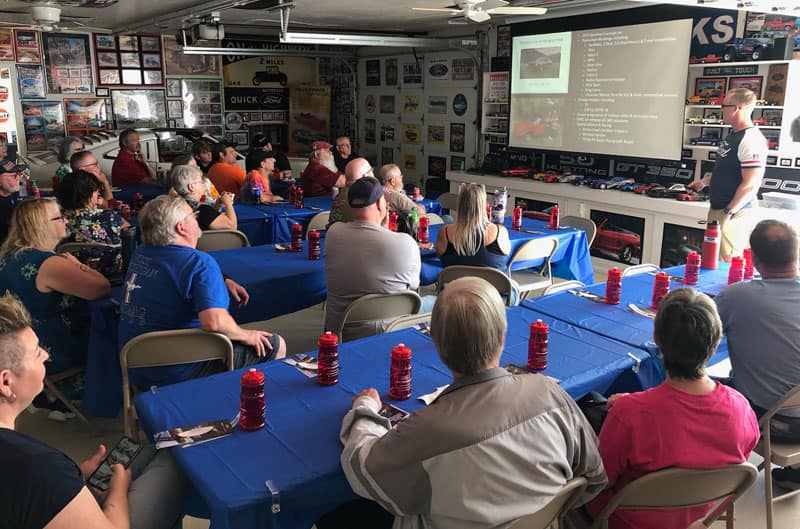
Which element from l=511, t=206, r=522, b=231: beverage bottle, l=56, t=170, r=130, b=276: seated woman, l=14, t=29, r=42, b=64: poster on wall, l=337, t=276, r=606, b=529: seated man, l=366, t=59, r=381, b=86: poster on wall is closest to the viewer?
l=337, t=276, r=606, b=529: seated man

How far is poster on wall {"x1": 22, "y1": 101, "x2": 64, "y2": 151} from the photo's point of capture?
9.41m

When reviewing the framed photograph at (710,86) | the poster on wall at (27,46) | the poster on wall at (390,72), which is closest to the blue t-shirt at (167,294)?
the framed photograph at (710,86)

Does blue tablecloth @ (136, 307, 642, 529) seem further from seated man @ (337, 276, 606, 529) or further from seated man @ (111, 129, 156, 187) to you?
seated man @ (111, 129, 156, 187)

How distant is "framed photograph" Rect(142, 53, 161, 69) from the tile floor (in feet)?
22.5

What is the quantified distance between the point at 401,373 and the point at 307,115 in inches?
420

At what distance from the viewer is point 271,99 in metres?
11.8

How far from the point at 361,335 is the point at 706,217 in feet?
13.7

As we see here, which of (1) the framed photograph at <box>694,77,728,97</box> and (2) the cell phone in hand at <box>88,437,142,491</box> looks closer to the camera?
(2) the cell phone in hand at <box>88,437,142,491</box>

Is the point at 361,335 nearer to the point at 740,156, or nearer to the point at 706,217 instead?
the point at 740,156

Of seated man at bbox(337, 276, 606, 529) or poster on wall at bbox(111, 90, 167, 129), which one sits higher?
poster on wall at bbox(111, 90, 167, 129)

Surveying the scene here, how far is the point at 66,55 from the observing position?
9578mm

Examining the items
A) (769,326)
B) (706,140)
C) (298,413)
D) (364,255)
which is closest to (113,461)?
(298,413)

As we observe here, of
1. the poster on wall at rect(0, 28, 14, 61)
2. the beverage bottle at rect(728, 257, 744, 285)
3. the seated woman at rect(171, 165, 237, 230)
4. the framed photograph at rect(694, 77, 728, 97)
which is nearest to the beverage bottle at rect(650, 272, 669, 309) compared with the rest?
the beverage bottle at rect(728, 257, 744, 285)

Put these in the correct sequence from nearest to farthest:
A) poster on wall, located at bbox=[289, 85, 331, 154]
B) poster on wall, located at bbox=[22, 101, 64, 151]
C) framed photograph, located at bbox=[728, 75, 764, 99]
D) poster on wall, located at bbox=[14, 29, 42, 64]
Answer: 1. framed photograph, located at bbox=[728, 75, 764, 99]
2. poster on wall, located at bbox=[14, 29, 42, 64]
3. poster on wall, located at bbox=[22, 101, 64, 151]
4. poster on wall, located at bbox=[289, 85, 331, 154]
